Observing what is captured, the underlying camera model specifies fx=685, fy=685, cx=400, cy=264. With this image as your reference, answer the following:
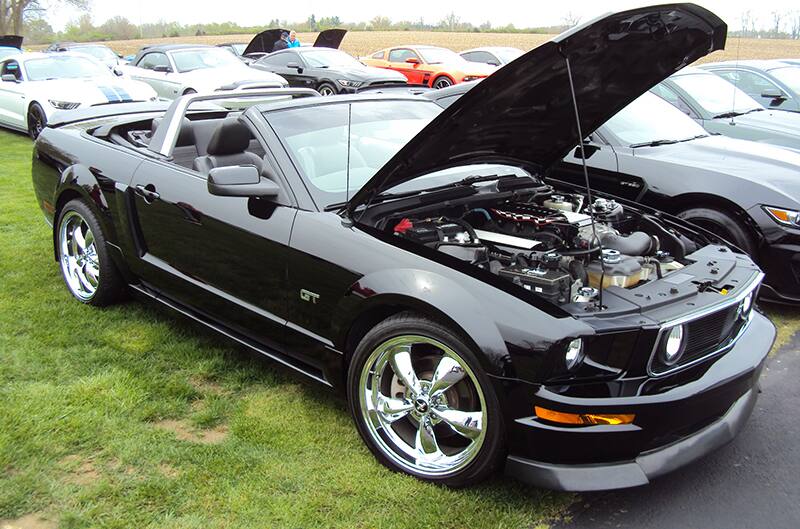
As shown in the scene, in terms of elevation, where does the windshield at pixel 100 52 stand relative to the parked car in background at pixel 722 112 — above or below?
above

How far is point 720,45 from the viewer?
2.97 metres

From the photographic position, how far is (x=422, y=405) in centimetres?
278

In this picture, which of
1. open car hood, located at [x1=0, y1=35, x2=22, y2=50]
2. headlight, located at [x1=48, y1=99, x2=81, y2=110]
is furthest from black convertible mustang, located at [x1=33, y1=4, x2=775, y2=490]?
open car hood, located at [x1=0, y1=35, x2=22, y2=50]

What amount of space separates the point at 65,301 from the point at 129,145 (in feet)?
3.71

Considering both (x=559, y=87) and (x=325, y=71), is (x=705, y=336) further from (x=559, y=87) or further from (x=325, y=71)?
(x=325, y=71)

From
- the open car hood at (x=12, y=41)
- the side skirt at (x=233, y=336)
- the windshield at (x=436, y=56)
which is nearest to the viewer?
the side skirt at (x=233, y=336)

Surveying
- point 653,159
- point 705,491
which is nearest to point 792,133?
point 653,159

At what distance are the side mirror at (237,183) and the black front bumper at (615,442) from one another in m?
1.56

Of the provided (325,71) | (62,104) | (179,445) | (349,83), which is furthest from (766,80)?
(62,104)

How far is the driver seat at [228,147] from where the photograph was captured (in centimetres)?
391

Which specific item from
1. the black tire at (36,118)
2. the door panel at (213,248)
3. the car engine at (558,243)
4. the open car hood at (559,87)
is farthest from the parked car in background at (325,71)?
the open car hood at (559,87)

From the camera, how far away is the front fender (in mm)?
2387

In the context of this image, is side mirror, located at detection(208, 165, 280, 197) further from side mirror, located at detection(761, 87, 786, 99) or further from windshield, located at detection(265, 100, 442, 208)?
side mirror, located at detection(761, 87, 786, 99)

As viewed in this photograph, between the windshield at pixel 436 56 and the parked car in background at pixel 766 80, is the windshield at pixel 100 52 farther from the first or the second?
the parked car in background at pixel 766 80
